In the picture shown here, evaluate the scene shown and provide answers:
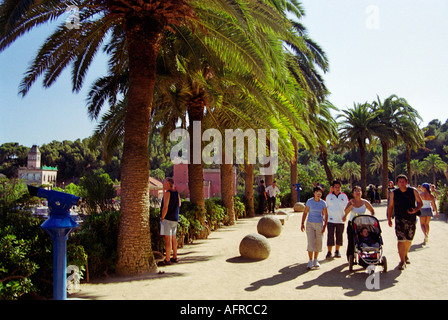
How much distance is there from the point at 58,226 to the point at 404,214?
6147 millimetres

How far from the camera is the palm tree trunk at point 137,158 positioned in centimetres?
702

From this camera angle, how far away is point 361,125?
30141 millimetres

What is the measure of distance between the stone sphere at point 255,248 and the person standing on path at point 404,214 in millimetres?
2734

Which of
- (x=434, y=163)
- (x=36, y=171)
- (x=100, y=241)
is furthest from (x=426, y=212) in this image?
(x=434, y=163)

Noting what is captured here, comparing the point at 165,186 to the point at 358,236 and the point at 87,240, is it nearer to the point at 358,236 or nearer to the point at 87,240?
the point at 87,240

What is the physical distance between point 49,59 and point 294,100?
20.4 ft

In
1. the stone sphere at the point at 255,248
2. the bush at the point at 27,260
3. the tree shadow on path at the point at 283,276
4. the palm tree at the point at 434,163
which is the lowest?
the tree shadow on path at the point at 283,276

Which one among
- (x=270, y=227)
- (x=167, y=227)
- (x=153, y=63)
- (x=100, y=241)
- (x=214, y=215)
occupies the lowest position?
(x=270, y=227)

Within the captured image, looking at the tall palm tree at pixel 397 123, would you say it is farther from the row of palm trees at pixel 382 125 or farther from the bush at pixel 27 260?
the bush at pixel 27 260

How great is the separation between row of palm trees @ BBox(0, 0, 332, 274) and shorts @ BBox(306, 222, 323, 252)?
2.72 metres

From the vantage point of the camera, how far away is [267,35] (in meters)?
7.76

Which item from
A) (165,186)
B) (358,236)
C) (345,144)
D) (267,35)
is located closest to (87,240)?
(165,186)

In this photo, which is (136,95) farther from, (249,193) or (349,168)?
(349,168)
